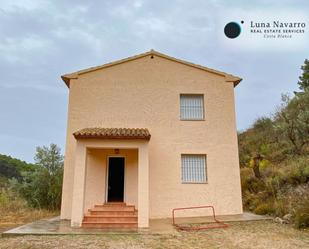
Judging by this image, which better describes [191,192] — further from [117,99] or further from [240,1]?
[240,1]

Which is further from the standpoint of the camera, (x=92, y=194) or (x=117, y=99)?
(x=117, y=99)

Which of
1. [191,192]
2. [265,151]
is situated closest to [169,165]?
[191,192]

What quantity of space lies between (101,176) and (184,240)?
6.45 meters

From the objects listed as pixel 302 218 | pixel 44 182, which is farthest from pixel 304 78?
pixel 44 182

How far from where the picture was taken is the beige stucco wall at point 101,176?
13.6 meters

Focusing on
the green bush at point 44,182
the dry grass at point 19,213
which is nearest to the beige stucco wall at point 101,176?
the dry grass at point 19,213

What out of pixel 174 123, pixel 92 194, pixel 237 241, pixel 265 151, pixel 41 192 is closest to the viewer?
→ pixel 237 241

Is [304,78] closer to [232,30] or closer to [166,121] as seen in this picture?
[232,30]

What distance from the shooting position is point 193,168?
47.8 ft

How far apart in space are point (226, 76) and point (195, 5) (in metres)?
5.14

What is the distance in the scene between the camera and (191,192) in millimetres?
14117

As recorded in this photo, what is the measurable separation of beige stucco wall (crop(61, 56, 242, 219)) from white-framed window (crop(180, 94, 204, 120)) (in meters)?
0.32

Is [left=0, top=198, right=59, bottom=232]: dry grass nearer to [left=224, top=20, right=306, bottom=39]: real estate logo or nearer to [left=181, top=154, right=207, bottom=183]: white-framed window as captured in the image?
[left=181, top=154, right=207, bottom=183]: white-framed window

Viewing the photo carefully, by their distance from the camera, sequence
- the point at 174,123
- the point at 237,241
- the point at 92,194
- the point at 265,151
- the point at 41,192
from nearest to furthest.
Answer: the point at 237,241 < the point at 92,194 < the point at 174,123 < the point at 41,192 < the point at 265,151
